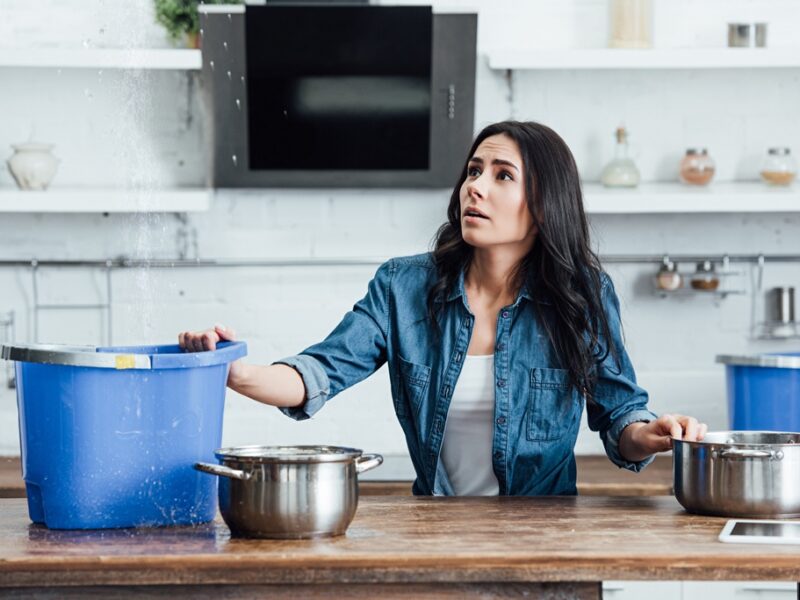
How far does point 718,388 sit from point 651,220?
58cm

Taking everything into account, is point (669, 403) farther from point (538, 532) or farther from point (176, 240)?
point (538, 532)

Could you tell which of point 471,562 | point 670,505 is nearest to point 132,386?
point 471,562

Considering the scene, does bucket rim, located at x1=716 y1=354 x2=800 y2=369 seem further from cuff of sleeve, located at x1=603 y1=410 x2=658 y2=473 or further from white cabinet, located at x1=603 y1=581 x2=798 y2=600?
cuff of sleeve, located at x1=603 y1=410 x2=658 y2=473

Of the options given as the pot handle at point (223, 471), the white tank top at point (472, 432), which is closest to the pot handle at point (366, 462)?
the pot handle at point (223, 471)

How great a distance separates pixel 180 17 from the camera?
359 centimetres

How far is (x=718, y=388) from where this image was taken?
3.88 metres

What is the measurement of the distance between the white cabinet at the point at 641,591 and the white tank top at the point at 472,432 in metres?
1.22

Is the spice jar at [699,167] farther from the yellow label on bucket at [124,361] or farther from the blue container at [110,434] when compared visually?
the yellow label on bucket at [124,361]

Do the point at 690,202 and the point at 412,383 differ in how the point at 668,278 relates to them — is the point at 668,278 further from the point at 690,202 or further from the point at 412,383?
the point at 412,383

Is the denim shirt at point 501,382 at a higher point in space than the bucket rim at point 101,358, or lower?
lower

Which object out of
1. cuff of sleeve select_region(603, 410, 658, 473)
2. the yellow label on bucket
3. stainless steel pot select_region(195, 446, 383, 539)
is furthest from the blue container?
cuff of sleeve select_region(603, 410, 658, 473)

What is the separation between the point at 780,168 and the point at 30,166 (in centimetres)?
227

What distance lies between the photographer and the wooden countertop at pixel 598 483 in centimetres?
319

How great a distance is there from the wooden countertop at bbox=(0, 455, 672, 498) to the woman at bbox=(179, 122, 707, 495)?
35.1 inches
